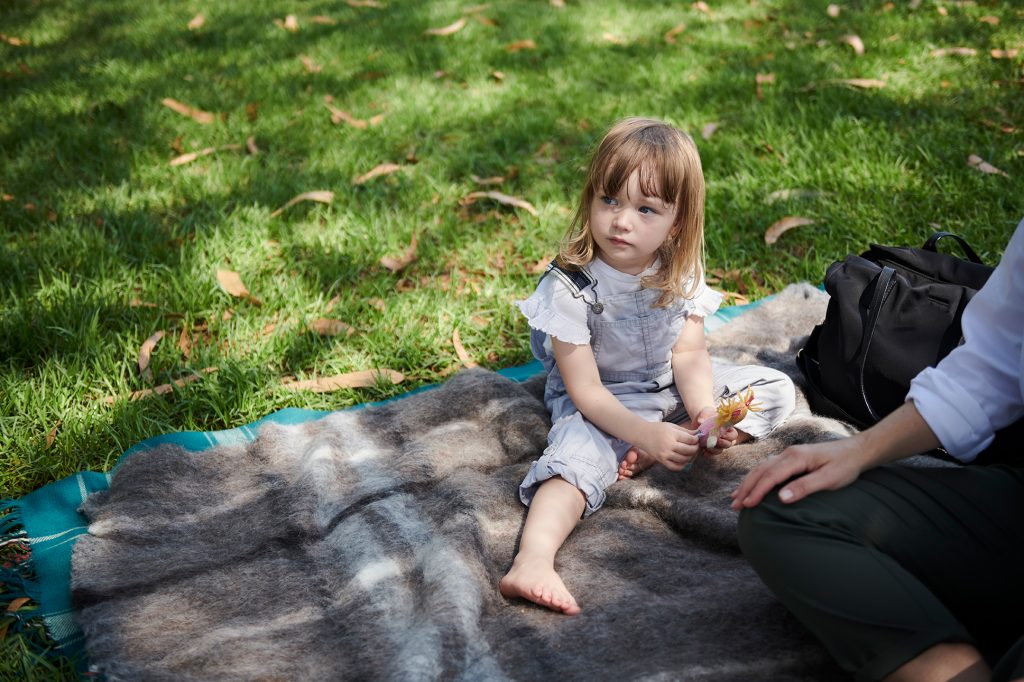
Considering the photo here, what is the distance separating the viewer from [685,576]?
7.38 ft

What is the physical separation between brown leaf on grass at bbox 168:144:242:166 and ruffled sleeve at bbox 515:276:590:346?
115 inches

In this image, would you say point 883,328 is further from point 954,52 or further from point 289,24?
point 289,24

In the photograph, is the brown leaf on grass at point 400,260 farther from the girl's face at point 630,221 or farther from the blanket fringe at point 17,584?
the blanket fringe at point 17,584

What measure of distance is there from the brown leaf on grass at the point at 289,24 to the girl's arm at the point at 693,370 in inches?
207

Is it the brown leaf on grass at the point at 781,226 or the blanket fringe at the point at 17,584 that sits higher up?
the brown leaf on grass at the point at 781,226

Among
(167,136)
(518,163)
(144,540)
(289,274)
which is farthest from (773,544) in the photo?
(167,136)

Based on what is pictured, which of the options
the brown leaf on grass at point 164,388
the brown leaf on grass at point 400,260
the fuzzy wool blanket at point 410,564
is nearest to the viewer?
the fuzzy wool blanket at point 410,564

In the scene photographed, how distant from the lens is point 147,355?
328cm

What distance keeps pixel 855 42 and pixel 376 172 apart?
3.55m

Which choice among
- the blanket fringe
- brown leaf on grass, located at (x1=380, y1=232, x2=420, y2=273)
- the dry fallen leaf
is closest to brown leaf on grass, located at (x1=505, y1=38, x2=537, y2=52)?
the dry fallen leaf

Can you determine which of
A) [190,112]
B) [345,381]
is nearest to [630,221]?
[345,381]

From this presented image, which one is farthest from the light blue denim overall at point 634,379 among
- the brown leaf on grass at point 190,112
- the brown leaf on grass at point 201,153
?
the brown leaf on grass at point 190,112

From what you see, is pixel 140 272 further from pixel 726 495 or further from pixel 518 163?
pixel 726 495

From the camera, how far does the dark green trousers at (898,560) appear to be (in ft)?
5.55
